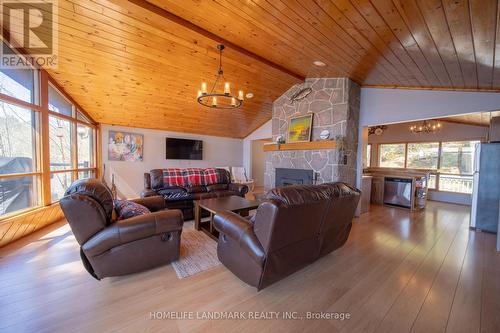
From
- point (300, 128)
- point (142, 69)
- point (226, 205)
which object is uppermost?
point (142, 69)

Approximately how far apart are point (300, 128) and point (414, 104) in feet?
7.37

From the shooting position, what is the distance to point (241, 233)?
1.86 metres

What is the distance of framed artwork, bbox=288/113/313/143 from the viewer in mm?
4824

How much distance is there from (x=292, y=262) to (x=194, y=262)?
117 cm

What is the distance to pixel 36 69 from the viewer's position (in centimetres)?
334

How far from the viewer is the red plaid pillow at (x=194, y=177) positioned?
14.9ft

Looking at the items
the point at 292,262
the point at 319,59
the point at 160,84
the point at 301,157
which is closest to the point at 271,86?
the point at 319,59

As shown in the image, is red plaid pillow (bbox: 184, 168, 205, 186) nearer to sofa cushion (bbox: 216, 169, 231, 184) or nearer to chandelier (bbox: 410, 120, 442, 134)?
sofa cushion (bbox: 216, 169, 231, 184)

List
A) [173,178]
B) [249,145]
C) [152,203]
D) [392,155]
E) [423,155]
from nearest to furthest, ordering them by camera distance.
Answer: [152,203], [173,178], [423,155], [392,155], [249,145]

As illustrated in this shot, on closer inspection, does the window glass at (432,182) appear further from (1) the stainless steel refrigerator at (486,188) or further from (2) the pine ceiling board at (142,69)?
(2) the pine ceiling board at (142,69)

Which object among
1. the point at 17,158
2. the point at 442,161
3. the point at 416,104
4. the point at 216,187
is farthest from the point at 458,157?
the point at 17,158

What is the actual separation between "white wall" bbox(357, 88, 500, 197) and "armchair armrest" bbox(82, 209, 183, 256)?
4.15 m

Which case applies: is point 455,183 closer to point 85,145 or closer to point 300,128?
point 300,128

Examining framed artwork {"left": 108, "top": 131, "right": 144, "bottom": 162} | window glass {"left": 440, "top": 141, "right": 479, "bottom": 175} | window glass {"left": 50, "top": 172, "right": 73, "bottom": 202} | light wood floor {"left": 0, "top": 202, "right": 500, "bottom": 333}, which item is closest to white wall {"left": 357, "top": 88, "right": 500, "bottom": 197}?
light wood floor {"left": 0, "top": 202, "right": 500, "bottom": 333}
